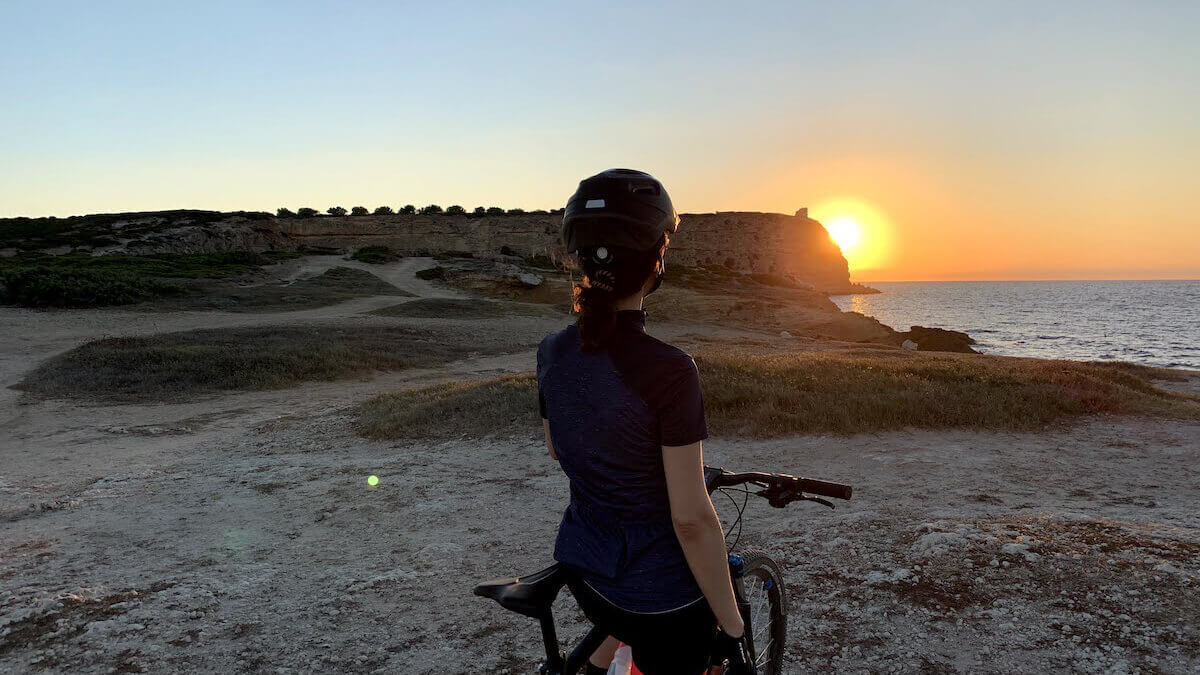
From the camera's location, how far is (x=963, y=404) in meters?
10.9

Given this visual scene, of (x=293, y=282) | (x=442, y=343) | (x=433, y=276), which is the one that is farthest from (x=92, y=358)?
(x=433, y=276)

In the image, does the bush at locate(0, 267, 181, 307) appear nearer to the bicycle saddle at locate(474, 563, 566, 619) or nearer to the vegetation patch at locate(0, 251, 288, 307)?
the vegetation patch at locate(0, 251, 288, 307)

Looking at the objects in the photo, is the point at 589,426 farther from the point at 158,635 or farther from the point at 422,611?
the point at 158,635

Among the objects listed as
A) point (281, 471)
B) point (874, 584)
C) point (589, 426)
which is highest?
point (589, 426)

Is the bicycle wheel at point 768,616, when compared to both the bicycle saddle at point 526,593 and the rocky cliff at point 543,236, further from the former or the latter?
the rocky cliff at point 543,236

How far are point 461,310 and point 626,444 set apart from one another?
114 ft

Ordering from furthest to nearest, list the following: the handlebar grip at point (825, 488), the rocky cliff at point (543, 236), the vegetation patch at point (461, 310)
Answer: the rocky cliff at point (543, 236) → the vegetation patch at point (461, 310) → the handlebar grip at point (825, 488)

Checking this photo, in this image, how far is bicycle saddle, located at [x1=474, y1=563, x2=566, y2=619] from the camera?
2037 millimetres

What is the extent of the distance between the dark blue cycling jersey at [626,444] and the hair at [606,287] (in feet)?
0.14

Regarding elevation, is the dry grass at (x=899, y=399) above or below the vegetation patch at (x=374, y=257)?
below

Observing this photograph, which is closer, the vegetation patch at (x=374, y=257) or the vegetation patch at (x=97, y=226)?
the vegetation patch at (x=97, y=226)

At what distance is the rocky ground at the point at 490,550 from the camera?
13.9 feet

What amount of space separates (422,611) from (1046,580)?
470 cm

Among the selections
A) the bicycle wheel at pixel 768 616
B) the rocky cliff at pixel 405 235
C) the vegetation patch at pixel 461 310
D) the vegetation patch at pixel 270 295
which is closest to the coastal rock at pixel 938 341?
the vegetation patch at pixel 461 310
